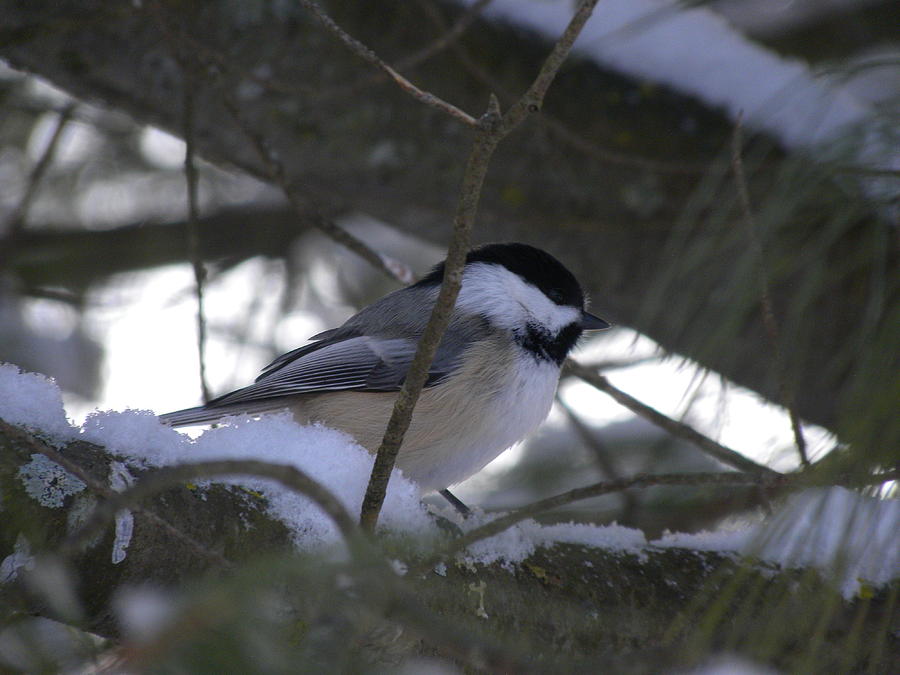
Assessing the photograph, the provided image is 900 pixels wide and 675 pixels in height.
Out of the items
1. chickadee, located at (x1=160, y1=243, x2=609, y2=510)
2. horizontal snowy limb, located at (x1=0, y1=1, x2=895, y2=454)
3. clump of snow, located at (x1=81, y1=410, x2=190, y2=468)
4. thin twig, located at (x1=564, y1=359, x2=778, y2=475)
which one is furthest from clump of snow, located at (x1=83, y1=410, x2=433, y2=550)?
horizontal snowy limb, located at (x1=0, y1=1, x2=895, y2=454)

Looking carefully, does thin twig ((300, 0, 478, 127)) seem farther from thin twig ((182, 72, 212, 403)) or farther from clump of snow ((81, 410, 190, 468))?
thin twig ((182, 72, 212, 403))

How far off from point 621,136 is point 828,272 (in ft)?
1.90

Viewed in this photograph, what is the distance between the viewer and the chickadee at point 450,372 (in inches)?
51.4

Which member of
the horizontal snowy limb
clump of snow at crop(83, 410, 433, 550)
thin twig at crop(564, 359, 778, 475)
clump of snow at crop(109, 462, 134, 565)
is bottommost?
clump of snow at crop(109, 462, 134, 565)

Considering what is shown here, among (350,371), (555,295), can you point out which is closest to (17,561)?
(350,371)

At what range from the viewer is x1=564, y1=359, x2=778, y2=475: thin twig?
1128 millimetres

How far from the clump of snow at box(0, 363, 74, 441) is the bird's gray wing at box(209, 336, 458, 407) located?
0.51 metres

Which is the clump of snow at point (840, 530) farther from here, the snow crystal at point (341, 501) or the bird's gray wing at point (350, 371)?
the bird's gray wing at point (350, 371)

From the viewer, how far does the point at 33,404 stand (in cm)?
83

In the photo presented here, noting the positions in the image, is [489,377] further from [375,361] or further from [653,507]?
[653,507]

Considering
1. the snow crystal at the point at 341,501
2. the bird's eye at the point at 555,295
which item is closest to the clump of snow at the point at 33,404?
the snow crystal at the point at 341,501

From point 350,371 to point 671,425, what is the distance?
1.66 feet

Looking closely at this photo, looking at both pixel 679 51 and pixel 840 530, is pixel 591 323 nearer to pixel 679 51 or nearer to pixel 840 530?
pixel 679 51

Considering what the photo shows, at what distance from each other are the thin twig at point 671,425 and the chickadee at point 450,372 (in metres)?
0.06
